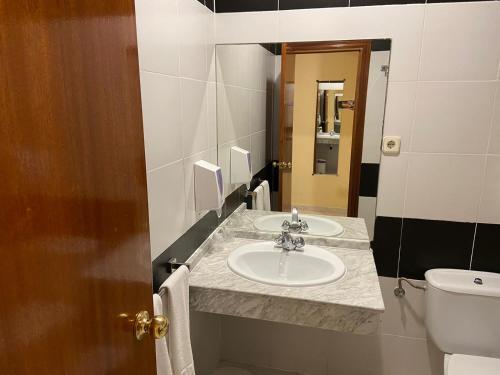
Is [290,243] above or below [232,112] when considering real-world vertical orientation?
below

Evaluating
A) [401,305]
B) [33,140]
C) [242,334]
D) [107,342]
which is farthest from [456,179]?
[33,140]

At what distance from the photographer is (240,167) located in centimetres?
179

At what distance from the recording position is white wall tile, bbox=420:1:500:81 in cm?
140

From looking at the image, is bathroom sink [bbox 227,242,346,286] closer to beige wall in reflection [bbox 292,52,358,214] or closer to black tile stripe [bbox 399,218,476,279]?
beige wall in reflection [bbox 292,52,358,214]

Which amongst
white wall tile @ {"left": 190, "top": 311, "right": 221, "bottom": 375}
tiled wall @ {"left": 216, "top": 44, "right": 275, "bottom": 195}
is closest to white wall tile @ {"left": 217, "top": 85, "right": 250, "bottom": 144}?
tiled wall @ {"left": 216, "top": 44, "right": 275, "bottom": 195}

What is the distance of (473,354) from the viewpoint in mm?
1531

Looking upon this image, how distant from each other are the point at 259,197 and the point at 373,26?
2.96 ft

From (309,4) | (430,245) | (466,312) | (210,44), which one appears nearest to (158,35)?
(210,44)

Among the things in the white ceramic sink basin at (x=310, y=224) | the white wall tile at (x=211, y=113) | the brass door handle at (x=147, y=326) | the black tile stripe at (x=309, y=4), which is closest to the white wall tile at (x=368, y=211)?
the white ceramic sink basin at (x=310, y=224)

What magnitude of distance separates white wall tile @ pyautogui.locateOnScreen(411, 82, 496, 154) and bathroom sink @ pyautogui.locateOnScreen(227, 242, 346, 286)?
0.64 meters

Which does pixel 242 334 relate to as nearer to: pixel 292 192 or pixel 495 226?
pixel 292 192

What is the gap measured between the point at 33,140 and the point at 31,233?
0.43 feet

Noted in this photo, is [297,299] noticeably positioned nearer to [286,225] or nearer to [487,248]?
[286,225]

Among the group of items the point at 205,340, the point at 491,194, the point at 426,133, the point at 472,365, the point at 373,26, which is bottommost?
the point at 205,340
